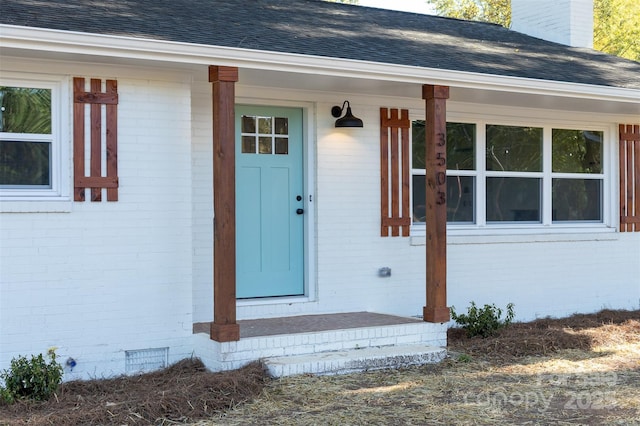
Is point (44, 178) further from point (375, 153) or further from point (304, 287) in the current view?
point (375, 153)

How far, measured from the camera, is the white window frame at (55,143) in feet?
21.9

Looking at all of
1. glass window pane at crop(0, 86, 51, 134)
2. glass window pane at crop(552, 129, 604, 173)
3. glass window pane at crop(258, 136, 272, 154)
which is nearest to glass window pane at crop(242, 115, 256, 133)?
glass window pane at crop(258, 136, 272, 154)

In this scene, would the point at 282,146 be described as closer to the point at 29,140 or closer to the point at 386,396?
the point at 29,140

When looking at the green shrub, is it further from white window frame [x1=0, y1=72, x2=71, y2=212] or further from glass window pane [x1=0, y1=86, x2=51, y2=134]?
glass window pane [x1=0, y1=86, x2=51, y2=134]

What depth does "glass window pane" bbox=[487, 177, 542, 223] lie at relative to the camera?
Answer: 9945 mm

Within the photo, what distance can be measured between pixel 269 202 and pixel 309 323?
1.43m

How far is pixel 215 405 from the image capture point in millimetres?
5895

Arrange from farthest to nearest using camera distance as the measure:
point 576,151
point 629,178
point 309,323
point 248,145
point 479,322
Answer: point 629,178 → point 576,151 → point 479,322 → point 248,145 → point 309,323

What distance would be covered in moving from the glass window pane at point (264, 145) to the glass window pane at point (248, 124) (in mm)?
130

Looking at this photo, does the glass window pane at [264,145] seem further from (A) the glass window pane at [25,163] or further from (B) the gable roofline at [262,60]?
(A) the glass window pane at [25,163]

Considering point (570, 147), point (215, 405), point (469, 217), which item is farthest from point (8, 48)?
point (570, 147)

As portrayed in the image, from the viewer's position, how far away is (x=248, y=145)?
27.7 feet

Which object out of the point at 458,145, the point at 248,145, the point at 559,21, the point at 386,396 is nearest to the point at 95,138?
the point at 248,145

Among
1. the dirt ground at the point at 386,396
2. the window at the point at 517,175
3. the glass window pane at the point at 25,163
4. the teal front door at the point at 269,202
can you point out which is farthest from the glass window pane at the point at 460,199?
the glass window pane at the point at 25,163
